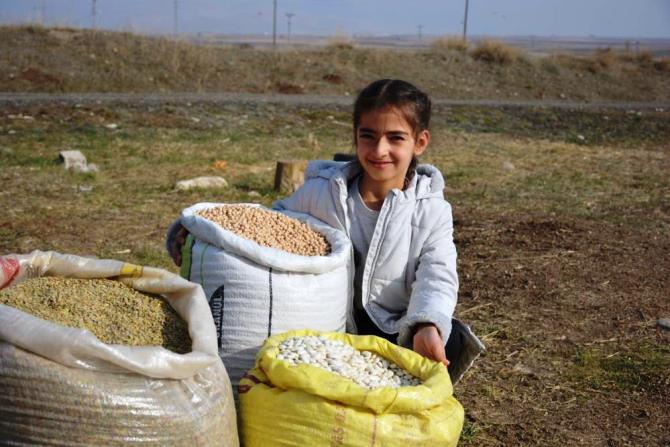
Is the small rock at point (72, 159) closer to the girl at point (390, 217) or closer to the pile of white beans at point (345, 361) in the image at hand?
the girl at point (390, 217)

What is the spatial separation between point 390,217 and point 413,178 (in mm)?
232

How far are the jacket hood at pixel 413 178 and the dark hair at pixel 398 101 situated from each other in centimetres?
18

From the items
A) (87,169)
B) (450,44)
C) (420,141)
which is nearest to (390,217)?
(420,141)

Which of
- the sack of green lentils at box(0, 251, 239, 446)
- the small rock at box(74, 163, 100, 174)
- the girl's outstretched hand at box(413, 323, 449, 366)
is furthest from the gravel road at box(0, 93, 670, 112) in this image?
the girl's outstretched hand at box(413, 323, 449, 366)

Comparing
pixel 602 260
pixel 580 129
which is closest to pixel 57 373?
pixel 602 260

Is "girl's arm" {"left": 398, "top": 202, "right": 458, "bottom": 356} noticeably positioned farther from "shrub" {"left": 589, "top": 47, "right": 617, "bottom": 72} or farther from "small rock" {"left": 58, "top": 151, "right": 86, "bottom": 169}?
"shrub" {"left": 589, "top": 47, "right": 617, "bottom": 72}

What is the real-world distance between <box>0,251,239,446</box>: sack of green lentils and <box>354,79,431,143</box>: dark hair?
1027 mm

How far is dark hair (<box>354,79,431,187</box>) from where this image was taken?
119 inches

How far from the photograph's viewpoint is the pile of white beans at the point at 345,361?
2455mm

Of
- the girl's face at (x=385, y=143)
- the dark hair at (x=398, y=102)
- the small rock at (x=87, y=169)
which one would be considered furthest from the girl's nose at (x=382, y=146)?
the small rock at (x=87, y=169)

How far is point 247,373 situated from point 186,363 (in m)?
0.51

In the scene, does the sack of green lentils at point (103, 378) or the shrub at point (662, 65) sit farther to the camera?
the shrub at point (662, 65)

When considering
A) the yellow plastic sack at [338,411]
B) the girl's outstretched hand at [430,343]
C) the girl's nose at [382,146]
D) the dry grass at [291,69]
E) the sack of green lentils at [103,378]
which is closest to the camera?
the sack of green lentils at [103,378]

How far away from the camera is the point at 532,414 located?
344cm
